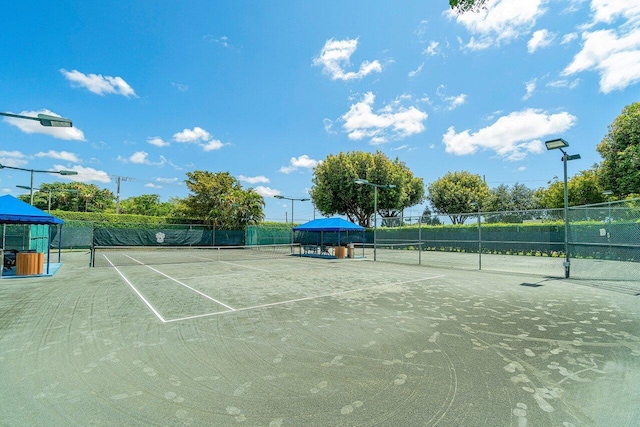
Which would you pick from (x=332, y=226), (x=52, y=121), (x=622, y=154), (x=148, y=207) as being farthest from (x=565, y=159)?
(x=148, y=207)

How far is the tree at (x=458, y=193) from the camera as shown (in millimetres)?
47812

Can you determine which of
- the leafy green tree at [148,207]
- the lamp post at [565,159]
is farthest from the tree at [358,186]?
the leafy green tree at [148,207]

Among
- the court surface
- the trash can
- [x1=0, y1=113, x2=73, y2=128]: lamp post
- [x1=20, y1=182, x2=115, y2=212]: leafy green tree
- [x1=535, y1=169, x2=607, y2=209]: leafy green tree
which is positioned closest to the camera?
the court surface

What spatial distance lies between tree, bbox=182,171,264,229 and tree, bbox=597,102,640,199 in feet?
114

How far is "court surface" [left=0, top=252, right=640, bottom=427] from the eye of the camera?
10.2 ft

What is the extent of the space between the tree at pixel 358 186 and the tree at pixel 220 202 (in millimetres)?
8944

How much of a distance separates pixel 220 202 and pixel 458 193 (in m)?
35.8

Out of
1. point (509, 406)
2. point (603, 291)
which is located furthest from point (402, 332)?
point (603, 291)

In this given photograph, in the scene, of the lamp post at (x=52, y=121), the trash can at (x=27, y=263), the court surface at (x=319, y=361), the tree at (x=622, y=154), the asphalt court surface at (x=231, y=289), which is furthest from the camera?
the tree at (x=622, y=154)

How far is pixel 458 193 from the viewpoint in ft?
156

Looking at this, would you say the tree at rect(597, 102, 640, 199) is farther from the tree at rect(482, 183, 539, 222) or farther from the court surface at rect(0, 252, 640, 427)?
the court surface at rect(0, 252, 640, 427)

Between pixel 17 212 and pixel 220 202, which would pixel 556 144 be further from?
pixel 220 202

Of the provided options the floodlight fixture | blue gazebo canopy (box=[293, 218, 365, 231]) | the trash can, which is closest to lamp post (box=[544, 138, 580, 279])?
the floodlight fixture

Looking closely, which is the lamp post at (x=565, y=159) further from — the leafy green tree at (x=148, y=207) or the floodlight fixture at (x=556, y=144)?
the leafy green tree at (x=148, y=207)
